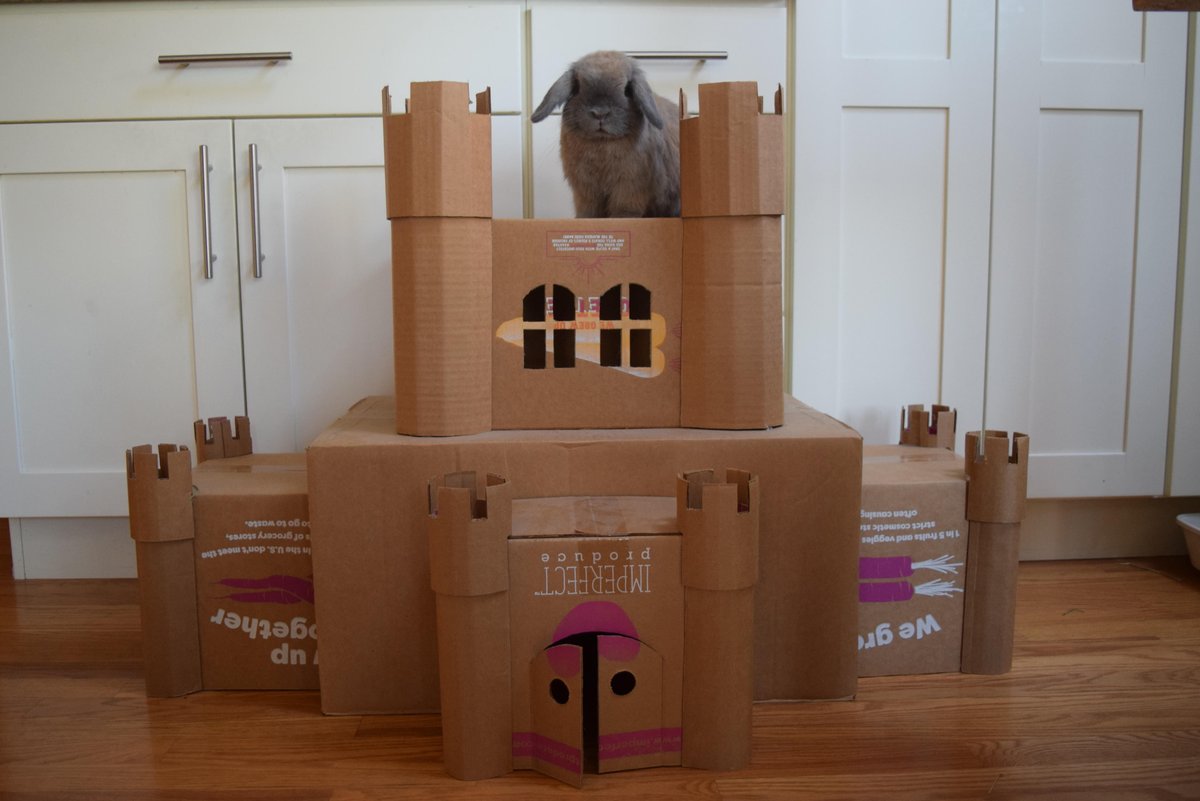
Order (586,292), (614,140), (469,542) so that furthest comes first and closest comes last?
1. (614,140)
2. (586,292)
3. (469,542)

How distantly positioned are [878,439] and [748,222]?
2.46ft

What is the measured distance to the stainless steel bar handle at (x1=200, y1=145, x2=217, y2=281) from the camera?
1.81 meters

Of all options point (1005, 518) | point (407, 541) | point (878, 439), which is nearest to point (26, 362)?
point (407, 541)

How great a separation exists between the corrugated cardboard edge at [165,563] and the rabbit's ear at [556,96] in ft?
2.49

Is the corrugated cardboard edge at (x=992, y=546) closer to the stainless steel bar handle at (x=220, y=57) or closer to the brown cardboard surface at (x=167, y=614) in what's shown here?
the brown cardboard surface at (x=167, y=614)

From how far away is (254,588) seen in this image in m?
1.46

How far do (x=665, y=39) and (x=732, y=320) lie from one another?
72 centimetres

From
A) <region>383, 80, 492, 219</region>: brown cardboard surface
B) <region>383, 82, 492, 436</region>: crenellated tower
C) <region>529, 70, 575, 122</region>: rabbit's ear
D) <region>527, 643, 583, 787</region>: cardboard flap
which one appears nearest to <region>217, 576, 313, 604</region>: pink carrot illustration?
<region>383, 82, 492, 436</region>: crenellated tower

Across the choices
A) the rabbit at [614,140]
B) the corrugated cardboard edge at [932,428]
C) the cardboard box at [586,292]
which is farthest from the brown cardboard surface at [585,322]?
the corrugated cardboard edge at [932,428]

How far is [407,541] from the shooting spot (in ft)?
4.42

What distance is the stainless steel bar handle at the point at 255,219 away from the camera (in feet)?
5.93

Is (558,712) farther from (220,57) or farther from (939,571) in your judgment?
(220,57)

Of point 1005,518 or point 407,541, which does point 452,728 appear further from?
point 1005,518

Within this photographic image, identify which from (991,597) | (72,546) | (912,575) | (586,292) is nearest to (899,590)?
(912,575)
